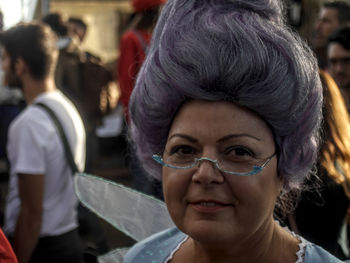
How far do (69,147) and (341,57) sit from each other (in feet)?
6.41

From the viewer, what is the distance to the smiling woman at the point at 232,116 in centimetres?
148

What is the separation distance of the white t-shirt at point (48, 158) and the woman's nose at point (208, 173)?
5.43ft

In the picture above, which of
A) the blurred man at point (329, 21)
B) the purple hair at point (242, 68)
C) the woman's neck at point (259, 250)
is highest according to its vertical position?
the purple hair at point (242, 68)

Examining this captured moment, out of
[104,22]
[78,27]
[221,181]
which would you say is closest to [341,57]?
[221,181]

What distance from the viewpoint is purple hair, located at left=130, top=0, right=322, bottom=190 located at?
58.3 inches

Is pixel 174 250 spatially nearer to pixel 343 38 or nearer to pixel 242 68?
pixel 242 68

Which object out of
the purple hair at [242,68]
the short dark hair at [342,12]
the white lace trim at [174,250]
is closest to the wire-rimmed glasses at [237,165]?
the purple hair at [242,68]

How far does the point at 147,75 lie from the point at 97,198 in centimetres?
53

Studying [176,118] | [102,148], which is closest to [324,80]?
[176,118]

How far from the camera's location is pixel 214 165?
1481mm

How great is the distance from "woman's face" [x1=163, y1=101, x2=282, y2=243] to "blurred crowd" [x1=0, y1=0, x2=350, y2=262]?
20.2 inches

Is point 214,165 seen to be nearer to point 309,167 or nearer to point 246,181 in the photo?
point 246,181

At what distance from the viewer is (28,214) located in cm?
297

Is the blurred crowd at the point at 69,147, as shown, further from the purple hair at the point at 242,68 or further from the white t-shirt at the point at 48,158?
the purple hair at the point at 242,68
